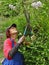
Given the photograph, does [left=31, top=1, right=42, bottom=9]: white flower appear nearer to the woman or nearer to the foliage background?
the foliage background

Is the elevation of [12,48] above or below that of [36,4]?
below

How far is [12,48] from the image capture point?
5.21m

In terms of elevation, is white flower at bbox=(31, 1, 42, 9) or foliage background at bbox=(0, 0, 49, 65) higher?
white flower at bbox=(31, 1, 42, 9)

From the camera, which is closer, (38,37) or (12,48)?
(12,48)

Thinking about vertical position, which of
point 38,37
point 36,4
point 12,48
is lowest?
point 38,37

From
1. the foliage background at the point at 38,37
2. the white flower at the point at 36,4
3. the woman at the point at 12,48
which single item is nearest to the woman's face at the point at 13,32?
the woman at the point at 12,48

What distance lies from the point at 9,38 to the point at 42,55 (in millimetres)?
640

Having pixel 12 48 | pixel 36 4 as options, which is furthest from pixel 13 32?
pixel 36 4

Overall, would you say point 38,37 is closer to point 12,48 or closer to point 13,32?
point 13,32

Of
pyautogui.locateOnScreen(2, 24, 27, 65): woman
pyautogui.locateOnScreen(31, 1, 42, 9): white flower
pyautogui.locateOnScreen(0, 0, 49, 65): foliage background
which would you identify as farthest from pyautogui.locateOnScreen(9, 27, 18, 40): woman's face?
pyautogui.locateOnScreen(31, 1, 42, 9): white flower

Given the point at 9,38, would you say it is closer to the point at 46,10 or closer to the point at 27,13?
the point at 27,13

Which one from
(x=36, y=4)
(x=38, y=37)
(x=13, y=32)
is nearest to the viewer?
(x=13, y=32)

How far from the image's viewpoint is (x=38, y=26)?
6.11 metres

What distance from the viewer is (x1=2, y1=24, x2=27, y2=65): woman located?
205 inches
